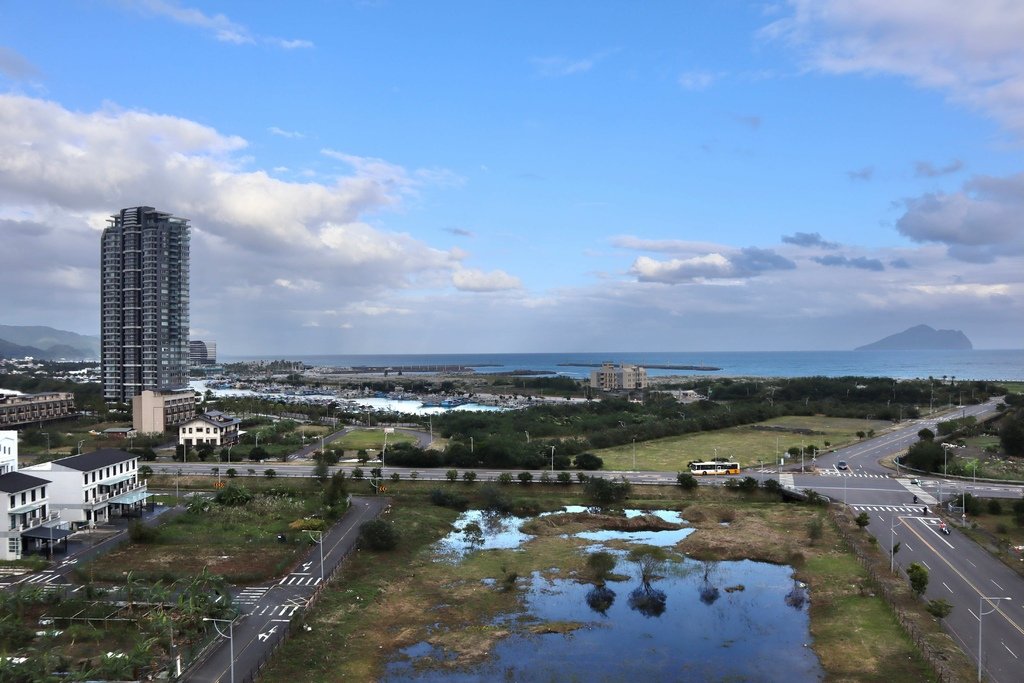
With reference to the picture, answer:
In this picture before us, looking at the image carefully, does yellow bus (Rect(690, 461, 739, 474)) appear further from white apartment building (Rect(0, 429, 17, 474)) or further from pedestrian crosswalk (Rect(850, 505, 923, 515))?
white apartment building (Rect(0, 429, 17, 474))

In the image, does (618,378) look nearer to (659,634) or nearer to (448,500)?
(448,500)

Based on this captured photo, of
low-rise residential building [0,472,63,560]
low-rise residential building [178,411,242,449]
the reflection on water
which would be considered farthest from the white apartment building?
the reflection on water

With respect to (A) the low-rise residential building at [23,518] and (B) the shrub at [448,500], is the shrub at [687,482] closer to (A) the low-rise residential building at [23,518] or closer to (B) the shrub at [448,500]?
(B) the shrub at [448,500]

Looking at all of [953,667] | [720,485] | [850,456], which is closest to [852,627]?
[953,667]

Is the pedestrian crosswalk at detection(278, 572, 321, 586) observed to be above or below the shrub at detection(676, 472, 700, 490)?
below

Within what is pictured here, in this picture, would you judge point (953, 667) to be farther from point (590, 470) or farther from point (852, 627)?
point (590, 470)
